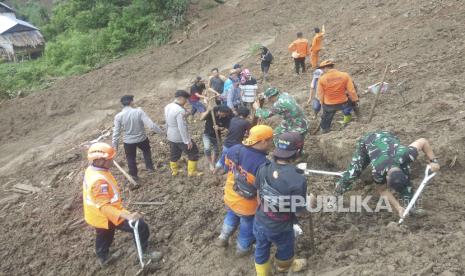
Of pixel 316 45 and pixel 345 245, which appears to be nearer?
pixel 345 245

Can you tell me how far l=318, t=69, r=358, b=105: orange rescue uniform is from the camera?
298 inches

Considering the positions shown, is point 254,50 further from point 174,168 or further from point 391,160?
point 391,160

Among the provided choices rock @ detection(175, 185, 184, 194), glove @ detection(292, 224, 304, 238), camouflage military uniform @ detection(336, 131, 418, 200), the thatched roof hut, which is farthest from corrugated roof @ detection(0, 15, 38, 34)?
camouflage military uniform @ detection(336, 131, 418, 200)

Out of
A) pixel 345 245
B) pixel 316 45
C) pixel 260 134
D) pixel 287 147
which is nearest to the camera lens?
pixel 287 147

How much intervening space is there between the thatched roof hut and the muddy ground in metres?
12.6

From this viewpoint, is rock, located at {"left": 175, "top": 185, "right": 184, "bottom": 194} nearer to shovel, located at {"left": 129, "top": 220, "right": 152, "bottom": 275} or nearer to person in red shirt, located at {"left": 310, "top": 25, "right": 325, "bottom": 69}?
shovel, located at {"left": 129, "top": 220, "right": 152, "bottom": 275}

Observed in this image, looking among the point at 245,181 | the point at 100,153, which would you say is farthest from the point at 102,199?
the point at 245,181

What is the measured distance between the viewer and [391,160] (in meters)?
4.81

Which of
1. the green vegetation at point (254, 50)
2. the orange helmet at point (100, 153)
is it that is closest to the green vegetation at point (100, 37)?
the green vegetation at point (254, 50)

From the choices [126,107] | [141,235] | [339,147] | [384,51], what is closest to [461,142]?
[339,147]

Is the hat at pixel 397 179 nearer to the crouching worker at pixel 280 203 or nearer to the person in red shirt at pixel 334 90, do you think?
the crouching worker at pixel 280 203

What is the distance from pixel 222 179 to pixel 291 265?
9.53 feet

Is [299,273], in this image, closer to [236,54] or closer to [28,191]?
[28,191]

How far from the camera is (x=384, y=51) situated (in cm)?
1200
